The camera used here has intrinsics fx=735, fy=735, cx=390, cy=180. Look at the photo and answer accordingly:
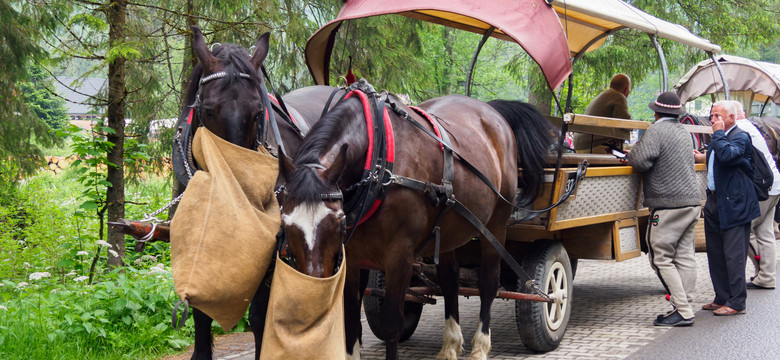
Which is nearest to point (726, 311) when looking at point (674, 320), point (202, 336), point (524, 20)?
point (674, 320)

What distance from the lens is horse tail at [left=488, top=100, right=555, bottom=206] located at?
20.4 feet

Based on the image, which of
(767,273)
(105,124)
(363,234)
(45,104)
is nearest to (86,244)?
(105,124)

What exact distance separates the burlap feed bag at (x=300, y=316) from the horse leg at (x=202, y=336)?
29.8 inches

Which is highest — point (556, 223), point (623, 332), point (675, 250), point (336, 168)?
point (336, 168)

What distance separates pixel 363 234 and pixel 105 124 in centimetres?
460

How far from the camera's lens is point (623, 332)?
6.57m

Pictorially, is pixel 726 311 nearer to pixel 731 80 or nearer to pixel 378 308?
pixel 378 308

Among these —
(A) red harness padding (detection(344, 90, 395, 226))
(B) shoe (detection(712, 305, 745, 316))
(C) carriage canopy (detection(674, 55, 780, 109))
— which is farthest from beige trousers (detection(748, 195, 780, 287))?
(A) red harness padding (detection(344, 90, 395, 226))

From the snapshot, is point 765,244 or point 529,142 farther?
point 765,244

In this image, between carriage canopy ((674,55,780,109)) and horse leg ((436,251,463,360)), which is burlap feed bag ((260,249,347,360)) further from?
carriage canopy ((674,55,780,109))

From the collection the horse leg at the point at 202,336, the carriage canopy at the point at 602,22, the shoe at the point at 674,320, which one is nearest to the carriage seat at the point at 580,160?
the carriage canopy at the point at 602,22

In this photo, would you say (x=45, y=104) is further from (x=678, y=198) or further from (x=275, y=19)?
(x=678, y=198)

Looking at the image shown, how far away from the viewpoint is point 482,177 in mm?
5176

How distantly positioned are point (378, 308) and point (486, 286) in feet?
3.27
